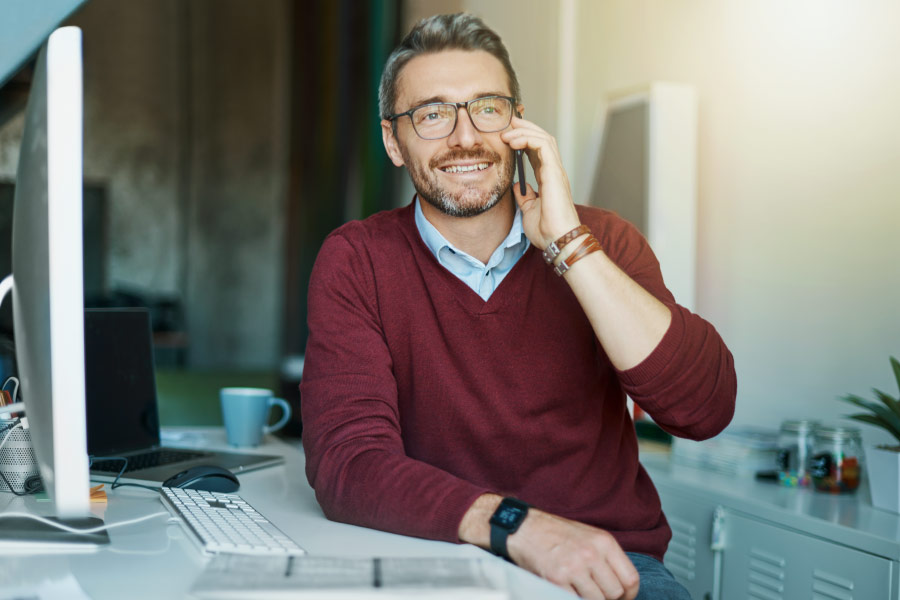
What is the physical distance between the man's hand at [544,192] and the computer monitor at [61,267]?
798 mm

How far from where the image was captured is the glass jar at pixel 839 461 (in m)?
1.95

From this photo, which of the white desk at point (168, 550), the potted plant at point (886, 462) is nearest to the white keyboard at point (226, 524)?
the white desk at point (168, 550)

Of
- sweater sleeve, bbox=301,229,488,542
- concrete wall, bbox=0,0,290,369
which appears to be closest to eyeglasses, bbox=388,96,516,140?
sweater sleeve, bbox=301,229,488,542

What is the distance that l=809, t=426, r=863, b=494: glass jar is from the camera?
6.41ft

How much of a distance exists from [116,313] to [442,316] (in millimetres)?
725

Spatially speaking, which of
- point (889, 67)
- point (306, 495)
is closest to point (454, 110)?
point (306, 495)

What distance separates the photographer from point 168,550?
1030mm

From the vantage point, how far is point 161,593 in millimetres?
869

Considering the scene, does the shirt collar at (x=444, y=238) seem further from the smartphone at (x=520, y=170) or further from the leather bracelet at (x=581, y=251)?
the leather bracelet at (x=581, y=251)

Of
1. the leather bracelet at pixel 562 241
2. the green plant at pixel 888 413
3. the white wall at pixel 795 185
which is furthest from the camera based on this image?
the white wall at pixel 795 185

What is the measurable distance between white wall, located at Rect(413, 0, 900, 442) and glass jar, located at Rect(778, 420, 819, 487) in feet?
0.63

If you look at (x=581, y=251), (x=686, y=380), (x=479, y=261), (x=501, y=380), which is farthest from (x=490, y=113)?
(x=686, y=380)

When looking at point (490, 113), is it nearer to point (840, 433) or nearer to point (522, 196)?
point (522, 196)

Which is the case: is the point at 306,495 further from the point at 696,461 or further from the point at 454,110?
the point at 696,461
